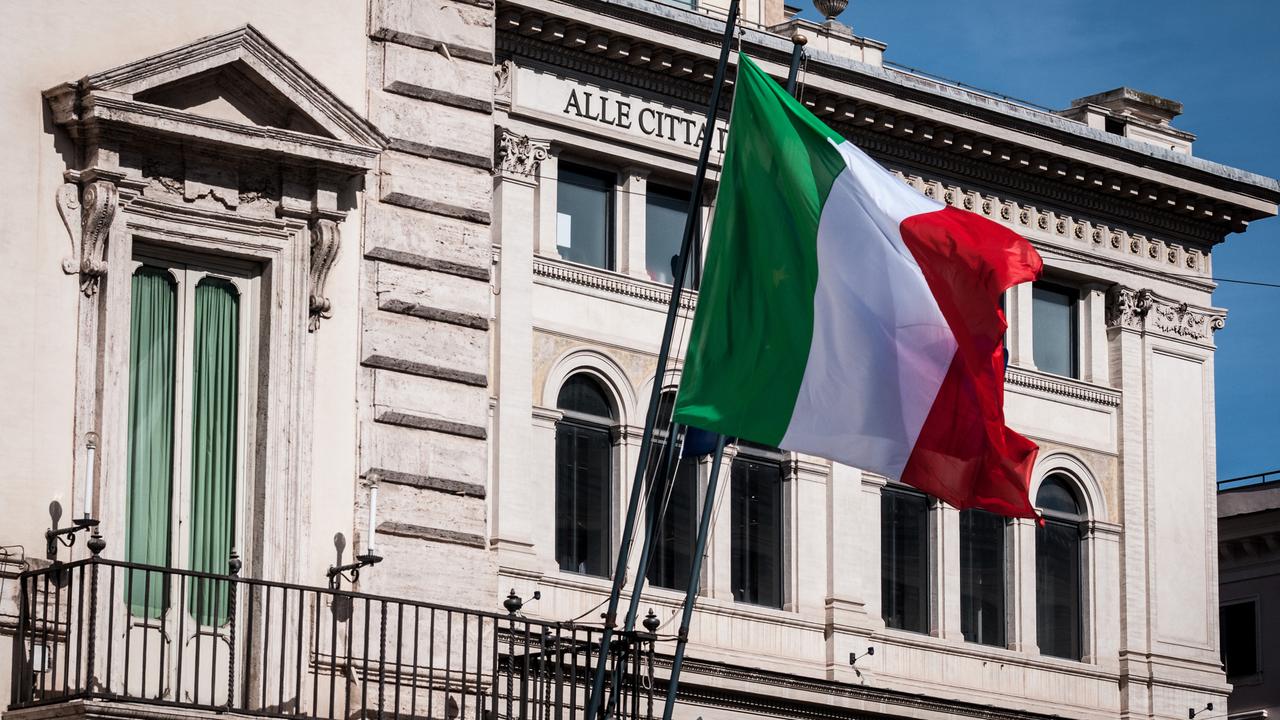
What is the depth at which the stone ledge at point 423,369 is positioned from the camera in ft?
60.0

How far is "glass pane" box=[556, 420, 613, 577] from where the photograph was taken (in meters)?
37.6

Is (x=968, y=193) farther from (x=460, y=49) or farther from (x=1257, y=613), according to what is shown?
(x=460, y=49)

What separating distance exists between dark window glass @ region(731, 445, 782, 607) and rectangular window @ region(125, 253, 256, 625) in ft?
71.8

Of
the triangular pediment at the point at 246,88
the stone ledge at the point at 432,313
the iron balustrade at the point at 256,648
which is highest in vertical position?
the triangular pediment at the point at 246,88

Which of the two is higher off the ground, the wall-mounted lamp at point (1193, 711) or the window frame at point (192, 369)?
the wall-mounted lamp at point (1193, 711)

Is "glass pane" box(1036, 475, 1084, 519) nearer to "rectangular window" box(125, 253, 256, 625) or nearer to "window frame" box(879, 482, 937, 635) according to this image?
"window frame" box(879, 482, 937, 635)

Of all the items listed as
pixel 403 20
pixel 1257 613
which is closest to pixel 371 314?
pixel 403 20

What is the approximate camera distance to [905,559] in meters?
41.9

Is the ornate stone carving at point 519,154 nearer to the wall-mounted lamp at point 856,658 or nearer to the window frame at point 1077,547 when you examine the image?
the wall-mounted lamp at point 856,658

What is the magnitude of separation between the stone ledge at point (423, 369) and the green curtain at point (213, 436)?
922mm

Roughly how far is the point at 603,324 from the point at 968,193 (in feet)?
23.7

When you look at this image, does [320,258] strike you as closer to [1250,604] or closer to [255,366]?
[255,366]

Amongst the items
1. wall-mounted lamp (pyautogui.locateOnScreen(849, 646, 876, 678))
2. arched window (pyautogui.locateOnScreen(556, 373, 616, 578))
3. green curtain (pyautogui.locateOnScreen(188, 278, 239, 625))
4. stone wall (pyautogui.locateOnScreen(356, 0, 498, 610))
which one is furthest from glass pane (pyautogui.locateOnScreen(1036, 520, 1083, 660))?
green curtain (pyautogui.locateOnScreen(188, 278, 239, 625))

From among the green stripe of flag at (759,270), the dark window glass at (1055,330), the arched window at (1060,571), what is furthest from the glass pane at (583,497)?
the green stripe of flag at (759,270)
